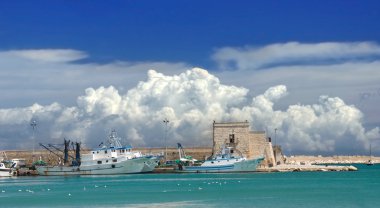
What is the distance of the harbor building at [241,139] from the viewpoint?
93.4 meters

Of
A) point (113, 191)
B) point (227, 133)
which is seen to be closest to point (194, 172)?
point (227, 133)

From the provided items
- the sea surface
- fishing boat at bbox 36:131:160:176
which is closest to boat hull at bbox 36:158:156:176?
fishing boat at bbox 36:131:160:176

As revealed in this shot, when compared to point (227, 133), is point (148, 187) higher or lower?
lower

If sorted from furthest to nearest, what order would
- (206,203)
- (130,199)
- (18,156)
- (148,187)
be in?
(18,156) → (148,187) → (130,199) → (206,203)

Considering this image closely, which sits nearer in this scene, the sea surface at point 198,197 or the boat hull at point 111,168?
the sea surface at point 198,197

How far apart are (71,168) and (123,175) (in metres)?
7.00

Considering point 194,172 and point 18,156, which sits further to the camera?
point 18,156

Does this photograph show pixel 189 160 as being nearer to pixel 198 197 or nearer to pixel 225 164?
pixel 225 164

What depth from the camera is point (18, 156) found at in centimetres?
11081

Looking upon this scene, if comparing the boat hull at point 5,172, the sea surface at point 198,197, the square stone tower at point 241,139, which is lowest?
the sea surface at point 198,197

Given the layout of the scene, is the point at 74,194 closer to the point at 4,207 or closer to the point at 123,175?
the point at 4,207

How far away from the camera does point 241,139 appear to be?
93688mm

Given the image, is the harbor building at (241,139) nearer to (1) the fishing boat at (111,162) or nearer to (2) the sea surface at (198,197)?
(1) the fishing boat at (111,162)

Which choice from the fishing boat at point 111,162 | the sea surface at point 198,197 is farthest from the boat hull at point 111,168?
the sea surface at point 198,197
